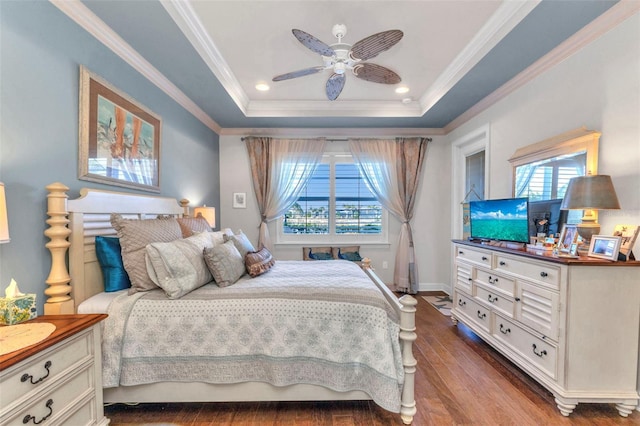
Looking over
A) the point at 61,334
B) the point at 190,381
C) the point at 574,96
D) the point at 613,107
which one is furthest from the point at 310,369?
the point at 574,96

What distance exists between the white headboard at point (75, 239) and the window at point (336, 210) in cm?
274

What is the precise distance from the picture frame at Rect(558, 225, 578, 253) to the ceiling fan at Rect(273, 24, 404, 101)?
1813 mm

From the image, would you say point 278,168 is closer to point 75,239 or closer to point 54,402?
point 75,239

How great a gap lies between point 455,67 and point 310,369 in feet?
10.0

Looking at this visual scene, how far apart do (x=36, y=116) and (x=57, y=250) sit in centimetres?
79

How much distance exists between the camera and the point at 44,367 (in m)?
1.17

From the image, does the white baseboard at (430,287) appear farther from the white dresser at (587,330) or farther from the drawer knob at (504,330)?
the white dresser at (587,330)

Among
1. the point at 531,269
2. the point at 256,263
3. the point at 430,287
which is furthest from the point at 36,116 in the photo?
the point at 430,287

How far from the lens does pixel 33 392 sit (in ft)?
3.66

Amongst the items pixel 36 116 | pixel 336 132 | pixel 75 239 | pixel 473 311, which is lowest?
pixel 473 311

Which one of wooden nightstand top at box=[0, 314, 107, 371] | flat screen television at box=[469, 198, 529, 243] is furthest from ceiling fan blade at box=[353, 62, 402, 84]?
wooden nightstand top at box=[0, 314, 107, 371]

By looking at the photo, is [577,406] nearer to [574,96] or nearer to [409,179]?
[574,96]

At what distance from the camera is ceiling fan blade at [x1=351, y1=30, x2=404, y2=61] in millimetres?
1777

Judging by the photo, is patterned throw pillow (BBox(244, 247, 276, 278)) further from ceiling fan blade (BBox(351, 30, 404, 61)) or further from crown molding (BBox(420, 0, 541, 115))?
crown molding (BBox(420, 0, 541, 115))
